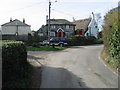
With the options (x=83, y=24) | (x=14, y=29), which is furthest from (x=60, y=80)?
(x=83, y=24)

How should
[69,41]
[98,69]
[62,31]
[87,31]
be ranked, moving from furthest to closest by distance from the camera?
[87,31] → [62,31] → [69,41] → [98,69]

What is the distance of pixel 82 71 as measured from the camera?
736 inches

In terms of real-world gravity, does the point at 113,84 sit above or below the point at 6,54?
below

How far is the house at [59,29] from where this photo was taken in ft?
221

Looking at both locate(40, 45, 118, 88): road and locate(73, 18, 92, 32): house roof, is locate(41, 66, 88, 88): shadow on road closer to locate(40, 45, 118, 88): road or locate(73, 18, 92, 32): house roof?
locate(40, 45, 118, 88): road

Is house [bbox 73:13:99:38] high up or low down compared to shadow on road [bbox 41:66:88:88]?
up

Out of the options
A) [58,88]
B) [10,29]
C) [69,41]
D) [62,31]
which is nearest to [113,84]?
[58,88]

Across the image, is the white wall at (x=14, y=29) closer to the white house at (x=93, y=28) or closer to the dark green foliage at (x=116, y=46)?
the white house at (x=93, y=28)

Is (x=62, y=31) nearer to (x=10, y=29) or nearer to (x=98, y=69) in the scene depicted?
(x=10, y=29)

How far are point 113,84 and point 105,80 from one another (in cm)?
111

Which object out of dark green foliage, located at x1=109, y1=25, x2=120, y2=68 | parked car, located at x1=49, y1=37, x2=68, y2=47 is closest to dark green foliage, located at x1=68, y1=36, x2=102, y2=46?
parked car, located at x1=49, y1=37, x2=68, y2=47

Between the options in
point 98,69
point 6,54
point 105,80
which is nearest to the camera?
point 6,54

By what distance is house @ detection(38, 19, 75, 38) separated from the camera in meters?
67.4

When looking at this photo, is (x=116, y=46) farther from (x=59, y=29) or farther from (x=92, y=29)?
(x=92, y=29)
